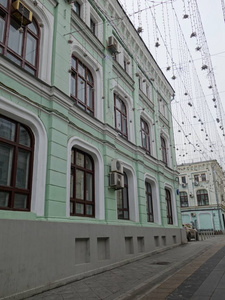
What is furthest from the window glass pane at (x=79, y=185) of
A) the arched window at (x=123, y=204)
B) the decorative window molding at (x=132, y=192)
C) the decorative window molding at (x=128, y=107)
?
the decorative window molding at (x=128, y=107)

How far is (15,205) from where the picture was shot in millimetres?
6828

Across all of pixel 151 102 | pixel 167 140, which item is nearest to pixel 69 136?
pixel 151 102

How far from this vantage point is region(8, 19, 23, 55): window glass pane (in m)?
7.72

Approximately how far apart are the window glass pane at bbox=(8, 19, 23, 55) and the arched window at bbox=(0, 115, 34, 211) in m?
2.25

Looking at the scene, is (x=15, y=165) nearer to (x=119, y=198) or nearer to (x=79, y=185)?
(x=79, y=185)

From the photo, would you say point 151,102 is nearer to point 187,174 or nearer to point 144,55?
point 144,55

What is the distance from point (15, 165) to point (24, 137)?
3.24 feet

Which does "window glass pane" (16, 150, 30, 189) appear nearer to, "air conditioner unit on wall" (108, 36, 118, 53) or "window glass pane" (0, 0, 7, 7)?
"window glass pane" (0, 0, 7, 7)

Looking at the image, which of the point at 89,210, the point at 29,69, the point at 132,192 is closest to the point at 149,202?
the point at 132,192

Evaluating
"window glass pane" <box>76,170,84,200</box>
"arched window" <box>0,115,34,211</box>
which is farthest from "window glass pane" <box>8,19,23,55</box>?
"window glass pane" <box>76,170,84,200</box>

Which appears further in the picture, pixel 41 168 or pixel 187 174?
pixel 187 174

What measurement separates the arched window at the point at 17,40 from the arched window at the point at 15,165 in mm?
1940

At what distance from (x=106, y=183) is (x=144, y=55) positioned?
34.8ft

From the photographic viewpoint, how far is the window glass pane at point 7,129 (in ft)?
22.6
